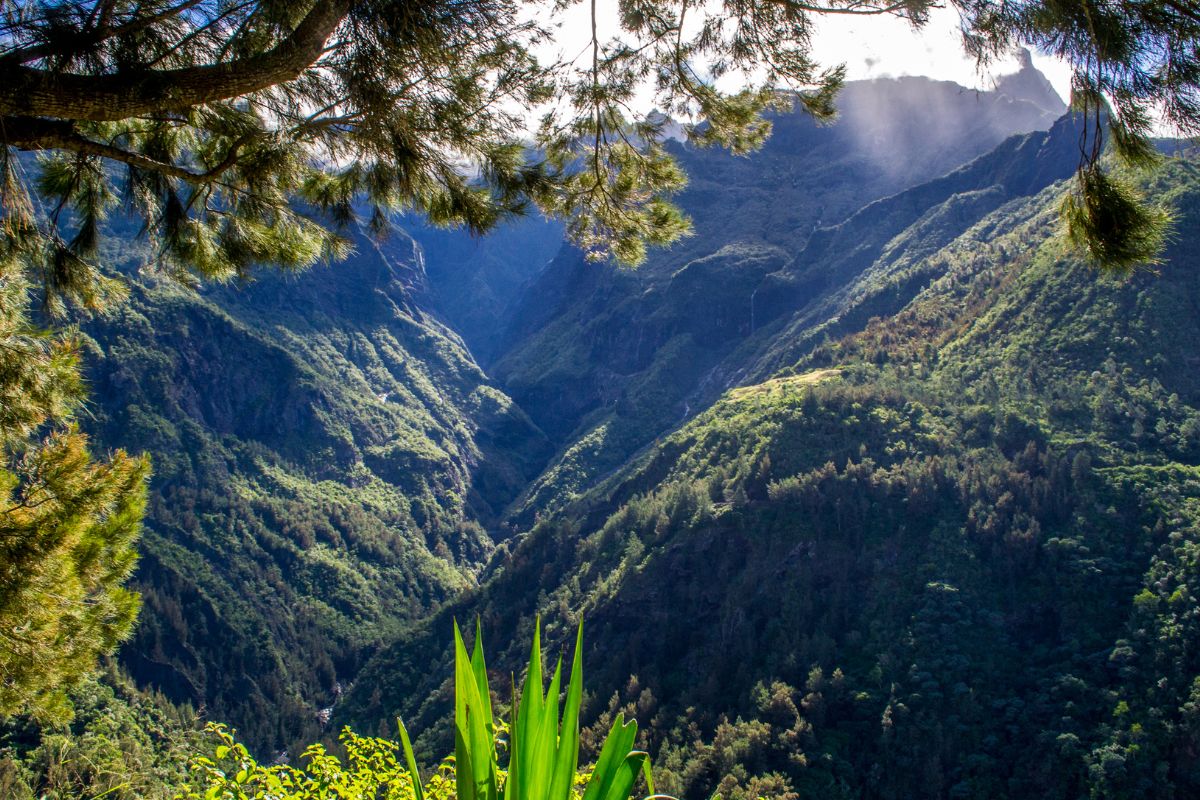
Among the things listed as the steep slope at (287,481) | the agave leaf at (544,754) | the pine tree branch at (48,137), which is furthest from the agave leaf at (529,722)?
the steep slope at (287,481)

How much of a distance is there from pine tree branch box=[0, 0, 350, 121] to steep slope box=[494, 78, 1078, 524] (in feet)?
286

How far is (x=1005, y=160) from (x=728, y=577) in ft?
257

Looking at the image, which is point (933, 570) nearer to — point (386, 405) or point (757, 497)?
point (757, 497)

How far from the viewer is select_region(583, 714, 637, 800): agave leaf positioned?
6.48ft

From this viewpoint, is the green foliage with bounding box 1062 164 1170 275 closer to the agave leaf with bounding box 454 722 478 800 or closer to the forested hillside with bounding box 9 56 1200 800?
the forested hillside with bounding box 9 56 1200 800

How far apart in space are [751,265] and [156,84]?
125 m

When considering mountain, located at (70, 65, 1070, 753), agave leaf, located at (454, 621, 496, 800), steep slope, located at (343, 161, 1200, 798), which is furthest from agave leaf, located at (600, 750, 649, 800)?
mountain, located at (70, 65, 1070, 753)

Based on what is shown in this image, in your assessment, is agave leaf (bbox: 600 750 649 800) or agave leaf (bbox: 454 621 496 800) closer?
agave leaf (bbox: 454 621 496 800)

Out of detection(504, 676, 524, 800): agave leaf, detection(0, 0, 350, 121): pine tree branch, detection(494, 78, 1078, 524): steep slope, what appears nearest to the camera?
detection(504, 676, 524, 800): agave leaf

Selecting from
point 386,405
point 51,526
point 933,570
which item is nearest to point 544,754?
point 51,526

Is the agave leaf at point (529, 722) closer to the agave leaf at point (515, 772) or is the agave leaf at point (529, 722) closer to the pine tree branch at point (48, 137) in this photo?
the agave leaf at point (515, 772)

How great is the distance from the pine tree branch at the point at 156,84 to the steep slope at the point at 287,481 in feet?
208

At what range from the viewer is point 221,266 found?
17.0 ft

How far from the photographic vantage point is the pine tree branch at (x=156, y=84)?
111 inches
